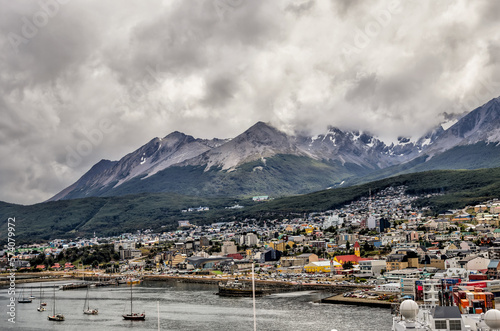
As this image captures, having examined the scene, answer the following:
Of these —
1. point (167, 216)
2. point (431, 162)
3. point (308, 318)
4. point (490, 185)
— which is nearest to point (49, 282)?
point (308, 318)

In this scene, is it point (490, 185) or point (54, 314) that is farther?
point (490, 185)

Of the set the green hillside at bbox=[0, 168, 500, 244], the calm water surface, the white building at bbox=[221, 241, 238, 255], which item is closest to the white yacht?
the calm water surface

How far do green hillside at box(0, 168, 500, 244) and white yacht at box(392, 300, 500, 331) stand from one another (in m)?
77.4

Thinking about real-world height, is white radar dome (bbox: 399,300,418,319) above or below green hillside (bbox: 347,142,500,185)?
below

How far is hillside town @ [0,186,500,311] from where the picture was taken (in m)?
46.4

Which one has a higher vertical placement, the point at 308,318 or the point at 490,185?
the point at 490,185

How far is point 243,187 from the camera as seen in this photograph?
199000 millimetres

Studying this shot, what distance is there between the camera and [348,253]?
224ft

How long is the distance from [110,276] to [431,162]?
460 feet

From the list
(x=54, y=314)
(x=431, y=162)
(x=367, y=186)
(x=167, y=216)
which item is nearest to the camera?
(x=54, y=314)

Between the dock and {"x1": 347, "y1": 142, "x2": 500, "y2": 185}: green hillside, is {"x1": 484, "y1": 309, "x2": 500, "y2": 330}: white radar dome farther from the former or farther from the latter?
{"x1": 347, "y1": 142, "x2": 500, "y2": 185}: green hillside

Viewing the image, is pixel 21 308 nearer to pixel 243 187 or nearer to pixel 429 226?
pixel 429 226

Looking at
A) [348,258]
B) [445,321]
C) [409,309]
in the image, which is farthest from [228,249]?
[445,321]

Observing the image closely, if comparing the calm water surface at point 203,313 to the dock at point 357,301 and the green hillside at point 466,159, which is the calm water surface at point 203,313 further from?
the green hillside at point 466,159
